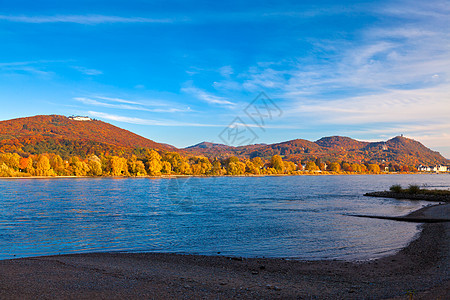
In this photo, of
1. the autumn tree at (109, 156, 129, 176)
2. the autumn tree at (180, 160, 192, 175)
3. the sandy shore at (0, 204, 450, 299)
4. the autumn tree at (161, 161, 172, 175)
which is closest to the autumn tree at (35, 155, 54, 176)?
the autumn tree at (109, 156, 129, 176)

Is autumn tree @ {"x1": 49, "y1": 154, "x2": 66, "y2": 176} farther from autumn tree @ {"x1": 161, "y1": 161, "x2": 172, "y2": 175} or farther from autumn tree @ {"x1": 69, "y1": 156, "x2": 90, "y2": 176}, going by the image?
autumn tree @ {"x1": 161, "y1": 161, "x2": 172, "y2": 175}

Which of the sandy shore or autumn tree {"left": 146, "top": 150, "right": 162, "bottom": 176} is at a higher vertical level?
autumn tree {"left": 146, "top": 150, "right": 162, "bottom": 176}

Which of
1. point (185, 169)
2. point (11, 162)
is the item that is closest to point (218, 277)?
point (11, 162)

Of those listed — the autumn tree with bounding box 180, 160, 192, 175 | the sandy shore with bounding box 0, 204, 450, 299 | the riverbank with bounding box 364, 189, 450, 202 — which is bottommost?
the riverbank with bounding box 364, 189, 450, 202

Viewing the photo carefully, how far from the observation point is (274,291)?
10094mm

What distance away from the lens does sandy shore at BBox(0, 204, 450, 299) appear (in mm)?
9438

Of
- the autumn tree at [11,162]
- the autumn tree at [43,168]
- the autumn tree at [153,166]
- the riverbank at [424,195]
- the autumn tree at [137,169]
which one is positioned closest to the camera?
the riverbank at [424,195]

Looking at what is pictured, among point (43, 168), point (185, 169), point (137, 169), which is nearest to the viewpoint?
point (43, 168)

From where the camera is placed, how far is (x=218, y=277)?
1188 cm

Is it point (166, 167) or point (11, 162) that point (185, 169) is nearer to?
point (166, 167)

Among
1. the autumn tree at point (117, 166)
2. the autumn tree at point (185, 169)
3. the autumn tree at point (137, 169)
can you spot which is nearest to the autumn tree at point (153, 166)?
the autumn tree at point (137, 169)

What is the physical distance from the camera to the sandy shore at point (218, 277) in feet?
31.0

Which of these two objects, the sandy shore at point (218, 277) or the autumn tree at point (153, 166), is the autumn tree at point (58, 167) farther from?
the sandy shore at point (218, 277)

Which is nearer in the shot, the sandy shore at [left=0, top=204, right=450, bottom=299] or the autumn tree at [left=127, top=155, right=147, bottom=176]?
the sandy shore at [left=0, top=204, right=450, bottom=299]
